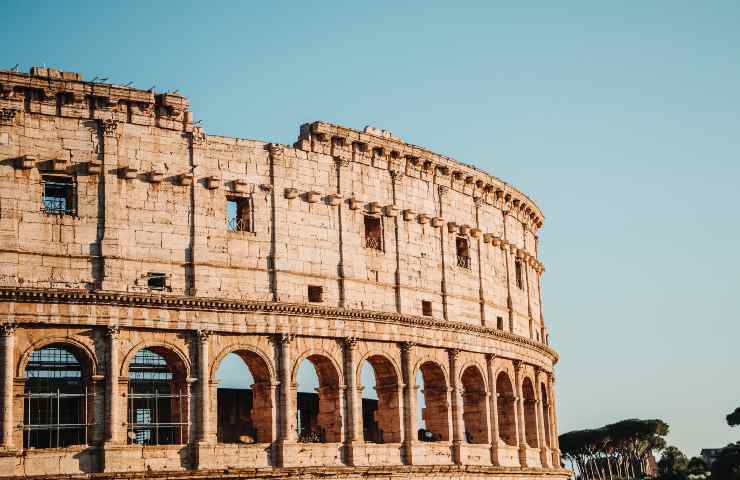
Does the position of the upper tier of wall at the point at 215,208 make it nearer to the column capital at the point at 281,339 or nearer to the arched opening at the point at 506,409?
the column capital at the point at 281,339

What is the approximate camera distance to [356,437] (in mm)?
35594

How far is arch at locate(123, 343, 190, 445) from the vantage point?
31812 mm

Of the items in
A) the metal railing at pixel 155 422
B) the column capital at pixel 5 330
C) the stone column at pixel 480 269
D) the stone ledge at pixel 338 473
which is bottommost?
the stone ledge at pixel 338 473

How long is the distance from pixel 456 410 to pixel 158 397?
1178 cm

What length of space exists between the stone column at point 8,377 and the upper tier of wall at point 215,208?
1.33m

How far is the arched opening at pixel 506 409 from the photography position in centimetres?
4347

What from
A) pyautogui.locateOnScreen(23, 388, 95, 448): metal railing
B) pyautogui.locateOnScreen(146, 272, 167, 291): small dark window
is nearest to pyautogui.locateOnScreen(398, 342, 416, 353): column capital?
pyautogui.locateOnScreen(146, 272, 167, 291): small dark window

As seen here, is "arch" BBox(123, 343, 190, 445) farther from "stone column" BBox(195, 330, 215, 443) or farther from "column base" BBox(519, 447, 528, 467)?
"column base" BBox(519, 447, 528, 467)

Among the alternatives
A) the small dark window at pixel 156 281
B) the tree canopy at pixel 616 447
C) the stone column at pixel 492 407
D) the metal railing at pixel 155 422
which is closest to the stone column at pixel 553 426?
the stone column at pixel 492 407

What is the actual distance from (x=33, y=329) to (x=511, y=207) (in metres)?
22.3

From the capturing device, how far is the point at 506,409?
43.8 meters

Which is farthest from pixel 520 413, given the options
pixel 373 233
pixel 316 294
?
pixel 316 294

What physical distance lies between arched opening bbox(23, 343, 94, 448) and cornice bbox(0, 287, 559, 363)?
1.45 m

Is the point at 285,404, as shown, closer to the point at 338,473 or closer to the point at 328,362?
the point at 328,362
